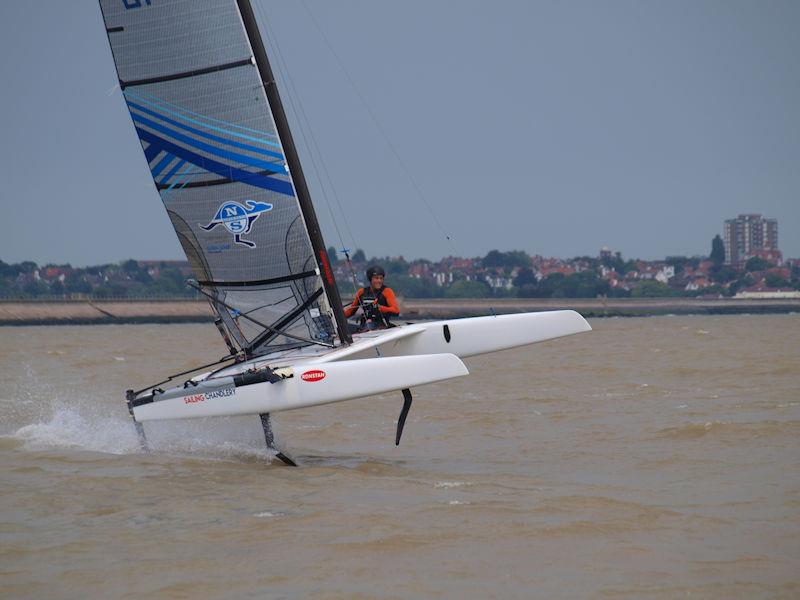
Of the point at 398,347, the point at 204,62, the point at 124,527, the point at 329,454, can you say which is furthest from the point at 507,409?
the point at 124,527

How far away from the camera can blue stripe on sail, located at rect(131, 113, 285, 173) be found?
811 centimetres

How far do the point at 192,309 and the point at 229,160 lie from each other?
178ft

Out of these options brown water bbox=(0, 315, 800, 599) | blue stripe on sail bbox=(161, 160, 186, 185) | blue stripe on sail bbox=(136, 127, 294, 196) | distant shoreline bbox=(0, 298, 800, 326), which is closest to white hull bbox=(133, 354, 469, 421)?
brown water bbox=(0, 315, 800, 599)

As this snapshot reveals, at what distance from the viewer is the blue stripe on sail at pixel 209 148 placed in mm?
8109

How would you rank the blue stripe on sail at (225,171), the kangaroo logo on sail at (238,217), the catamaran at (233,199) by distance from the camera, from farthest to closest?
the kangaroo logo on sail at (238,217), the blue stripe on sail at (225,171), the catamaran at (233,199)

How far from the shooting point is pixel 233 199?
8.30 metres

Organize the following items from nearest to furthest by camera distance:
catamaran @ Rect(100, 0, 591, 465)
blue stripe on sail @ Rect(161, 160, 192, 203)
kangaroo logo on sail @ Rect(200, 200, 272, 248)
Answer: catamaran @ Rect(100, 0, 591, 465), kangaroo logo on sail @ Rect(200, 200, 272, 248), blue stripe on sail @ Rect(161, 160, 192, 203)

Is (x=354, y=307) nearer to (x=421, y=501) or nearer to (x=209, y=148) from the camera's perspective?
(x=209, y=148)

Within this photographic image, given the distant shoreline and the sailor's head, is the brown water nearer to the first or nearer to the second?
the sailor's head

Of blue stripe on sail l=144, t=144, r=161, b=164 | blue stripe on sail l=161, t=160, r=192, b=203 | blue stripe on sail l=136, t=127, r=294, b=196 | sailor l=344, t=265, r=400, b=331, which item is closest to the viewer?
blue stripe on sail l=136, t=127, r=294, b=196

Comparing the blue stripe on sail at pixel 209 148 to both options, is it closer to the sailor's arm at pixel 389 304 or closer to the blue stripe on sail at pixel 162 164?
the blue stripe on sail at pixel 162 164

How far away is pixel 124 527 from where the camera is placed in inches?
217

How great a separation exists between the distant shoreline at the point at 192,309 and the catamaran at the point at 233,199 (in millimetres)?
47330

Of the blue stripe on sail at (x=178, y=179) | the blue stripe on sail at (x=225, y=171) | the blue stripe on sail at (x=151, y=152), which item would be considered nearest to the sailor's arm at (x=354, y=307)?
the blue stripe on sail at (x=225, y=171)
